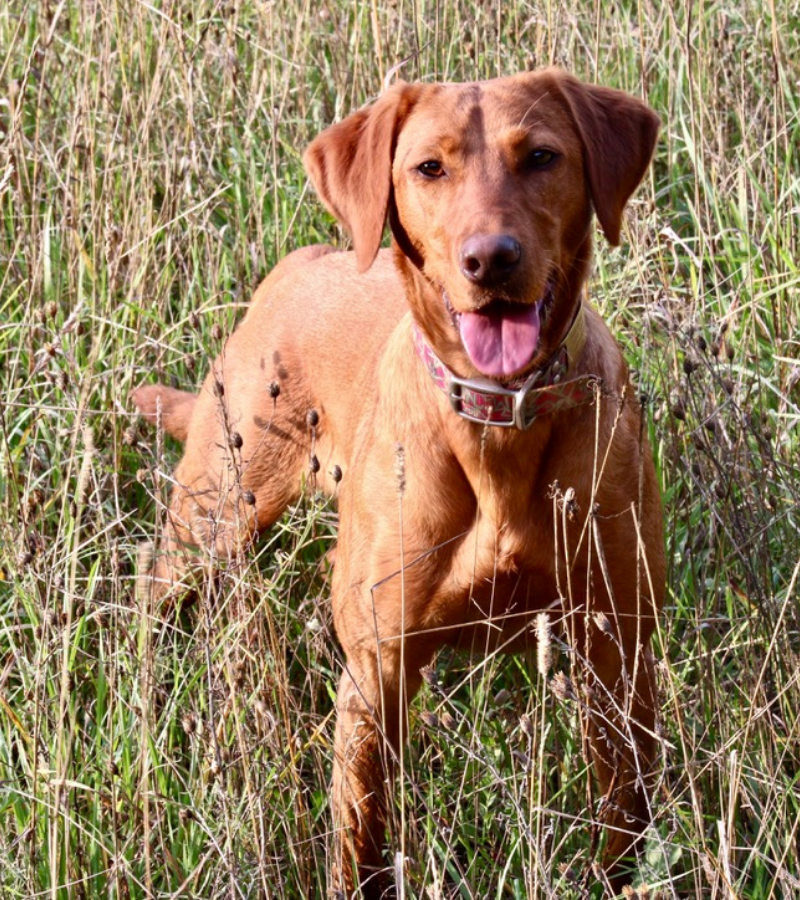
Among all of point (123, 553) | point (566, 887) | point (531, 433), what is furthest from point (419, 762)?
point (123, 553)

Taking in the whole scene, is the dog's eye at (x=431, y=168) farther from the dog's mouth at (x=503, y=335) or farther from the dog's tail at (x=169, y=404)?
the dog's tail at (x=169, y=404)

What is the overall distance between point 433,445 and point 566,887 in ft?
3.33

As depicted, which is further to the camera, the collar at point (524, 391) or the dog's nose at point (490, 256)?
the collar at point (524, 391)

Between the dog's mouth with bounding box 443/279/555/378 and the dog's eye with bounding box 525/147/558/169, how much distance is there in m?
0.28

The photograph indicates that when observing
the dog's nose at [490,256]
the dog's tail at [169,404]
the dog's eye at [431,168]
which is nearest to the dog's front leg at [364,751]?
the dog's nose at [490,256]

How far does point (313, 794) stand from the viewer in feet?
11.5

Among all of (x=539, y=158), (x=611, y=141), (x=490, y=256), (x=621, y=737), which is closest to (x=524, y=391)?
(x=490, y=256)

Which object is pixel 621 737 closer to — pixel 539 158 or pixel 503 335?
pixel 503 335

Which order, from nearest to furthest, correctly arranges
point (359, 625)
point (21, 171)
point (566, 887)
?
1. point (566, 887)
2. point (359, 625)
3. point (21, 171)

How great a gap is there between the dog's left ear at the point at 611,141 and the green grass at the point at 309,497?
1.32 ft

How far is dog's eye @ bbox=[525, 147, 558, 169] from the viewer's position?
309 centimetres

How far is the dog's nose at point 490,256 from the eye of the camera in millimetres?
2816

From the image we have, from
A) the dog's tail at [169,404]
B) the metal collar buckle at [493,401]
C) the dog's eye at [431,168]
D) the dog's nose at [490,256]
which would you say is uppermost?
the dog's eye at [431,168]

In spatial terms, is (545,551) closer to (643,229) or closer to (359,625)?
(359,625)
